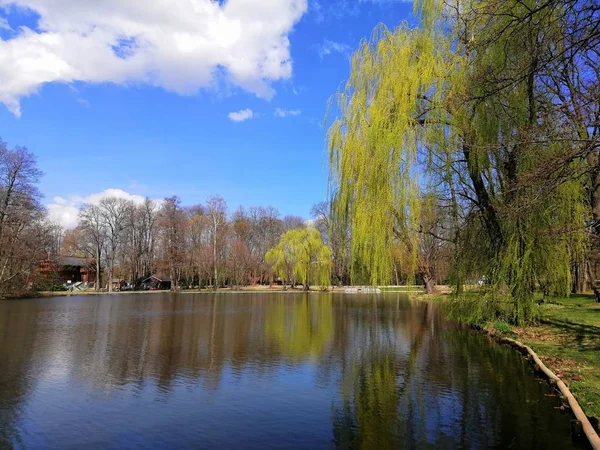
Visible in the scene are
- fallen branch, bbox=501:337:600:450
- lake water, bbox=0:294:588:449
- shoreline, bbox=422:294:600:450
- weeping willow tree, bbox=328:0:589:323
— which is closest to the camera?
fallen branch, bbox=501:337:600:450

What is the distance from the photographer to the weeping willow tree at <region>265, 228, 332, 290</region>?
41.7m

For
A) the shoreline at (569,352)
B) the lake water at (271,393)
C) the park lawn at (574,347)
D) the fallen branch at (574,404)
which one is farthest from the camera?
the park lawn at (574,347)

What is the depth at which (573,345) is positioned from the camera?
31.9 ft

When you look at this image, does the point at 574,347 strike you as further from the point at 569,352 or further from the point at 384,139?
the point at 384,139

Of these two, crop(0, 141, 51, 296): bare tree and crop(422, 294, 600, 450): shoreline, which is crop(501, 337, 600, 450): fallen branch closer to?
crop(422, 294, 600, 450): shoreline

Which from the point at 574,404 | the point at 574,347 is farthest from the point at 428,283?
the point at 574,404

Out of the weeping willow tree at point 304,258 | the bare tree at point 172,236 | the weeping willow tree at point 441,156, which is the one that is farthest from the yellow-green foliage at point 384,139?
the bare tree at point 172,236

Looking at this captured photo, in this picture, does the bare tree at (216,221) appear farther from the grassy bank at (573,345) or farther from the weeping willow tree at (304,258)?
the grassy bank at (573,345)

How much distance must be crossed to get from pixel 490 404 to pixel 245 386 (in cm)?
399

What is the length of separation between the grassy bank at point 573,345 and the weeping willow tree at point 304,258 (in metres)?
26.6

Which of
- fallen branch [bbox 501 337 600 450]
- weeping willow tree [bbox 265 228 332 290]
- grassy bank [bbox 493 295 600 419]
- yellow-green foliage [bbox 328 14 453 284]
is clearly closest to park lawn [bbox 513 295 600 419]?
grassy bank [bbox 493 295 600 419]

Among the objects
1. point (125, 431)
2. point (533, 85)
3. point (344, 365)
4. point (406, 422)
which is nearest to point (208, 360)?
point (344, 365)

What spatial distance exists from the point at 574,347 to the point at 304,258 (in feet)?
111

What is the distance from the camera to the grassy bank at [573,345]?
6437 millimetres
